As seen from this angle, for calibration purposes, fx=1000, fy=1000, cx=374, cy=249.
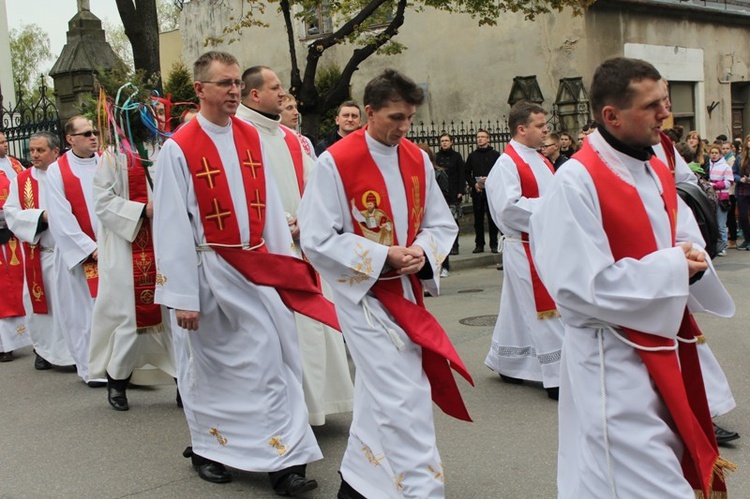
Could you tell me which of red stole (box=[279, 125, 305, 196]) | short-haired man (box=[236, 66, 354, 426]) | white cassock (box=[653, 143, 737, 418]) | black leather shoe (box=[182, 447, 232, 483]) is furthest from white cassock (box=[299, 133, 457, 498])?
red stole (box=[279, 125, 305, 196])

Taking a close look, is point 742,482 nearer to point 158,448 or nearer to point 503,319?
point 503,319

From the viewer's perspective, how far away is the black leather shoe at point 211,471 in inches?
204

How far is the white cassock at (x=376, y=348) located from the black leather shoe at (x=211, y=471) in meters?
0.97

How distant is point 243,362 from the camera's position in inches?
198

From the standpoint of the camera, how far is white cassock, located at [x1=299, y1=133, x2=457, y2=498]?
420 centimetres

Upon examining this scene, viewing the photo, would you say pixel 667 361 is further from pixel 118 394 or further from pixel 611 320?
pixel 118 394

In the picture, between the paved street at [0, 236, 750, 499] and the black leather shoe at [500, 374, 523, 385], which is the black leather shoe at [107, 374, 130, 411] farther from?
the black leather shoe at [500, 374, 523, 385]

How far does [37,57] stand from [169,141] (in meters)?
57.7

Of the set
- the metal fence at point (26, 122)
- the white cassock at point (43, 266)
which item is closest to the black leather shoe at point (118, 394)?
the white cassock at point (43, 266)

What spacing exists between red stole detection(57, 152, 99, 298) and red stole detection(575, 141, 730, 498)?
5178 millimetres

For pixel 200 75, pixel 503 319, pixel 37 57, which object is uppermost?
pixel 37 57

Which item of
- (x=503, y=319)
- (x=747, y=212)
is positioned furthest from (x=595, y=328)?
(x=747, y=212)

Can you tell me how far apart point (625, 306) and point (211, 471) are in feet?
8.84

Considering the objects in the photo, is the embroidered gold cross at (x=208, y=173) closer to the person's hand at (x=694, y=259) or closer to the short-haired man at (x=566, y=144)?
the person's hand at (x=694, y=259)
